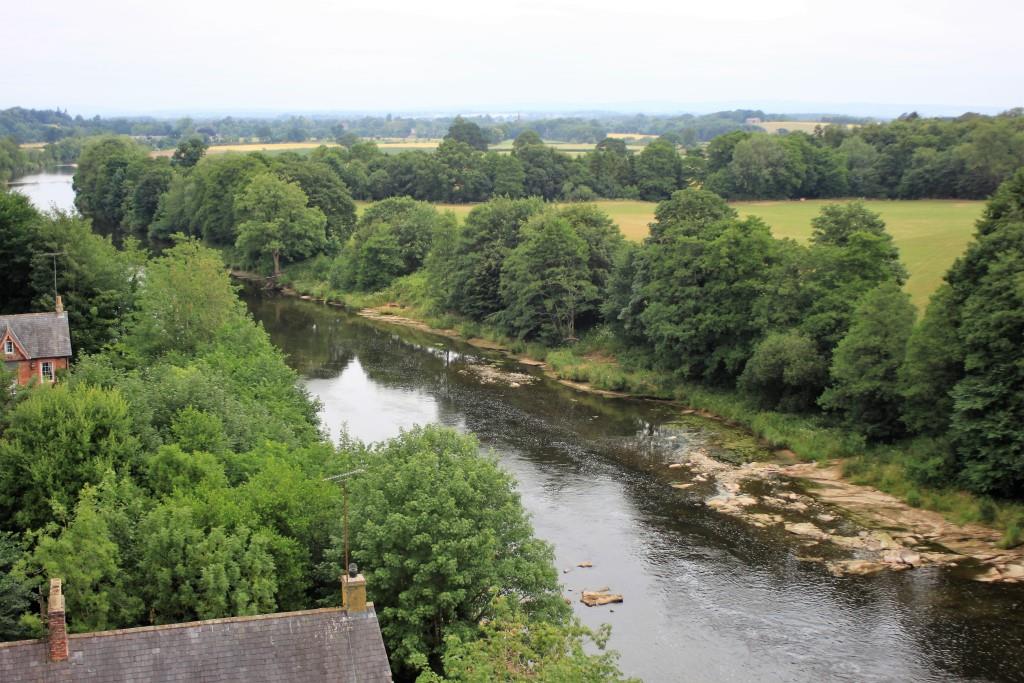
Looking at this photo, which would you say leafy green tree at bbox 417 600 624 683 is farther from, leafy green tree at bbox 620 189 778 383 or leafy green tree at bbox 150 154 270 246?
leafy green tree at bbox 150 154 270 246

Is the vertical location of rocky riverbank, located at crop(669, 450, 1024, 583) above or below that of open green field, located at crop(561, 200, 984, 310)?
below

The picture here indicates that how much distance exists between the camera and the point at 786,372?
5059 cm

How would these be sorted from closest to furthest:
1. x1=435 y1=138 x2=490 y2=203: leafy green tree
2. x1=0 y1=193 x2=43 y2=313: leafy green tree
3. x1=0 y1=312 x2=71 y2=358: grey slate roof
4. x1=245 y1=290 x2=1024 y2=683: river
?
x1=245 y1=290 x2=1024 y2=683: river
x1=0 y1=312 x2=71 y2=358: grey slate roof
x1=0 y1=193 x2=43 y2=313: leafy green tree
x1=435 y1=138 x2=490 y2=203: leafy green tree

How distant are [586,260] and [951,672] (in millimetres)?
42862

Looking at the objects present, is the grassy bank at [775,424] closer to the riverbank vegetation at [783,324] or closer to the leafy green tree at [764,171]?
the riverbank vegetation at [783,324]

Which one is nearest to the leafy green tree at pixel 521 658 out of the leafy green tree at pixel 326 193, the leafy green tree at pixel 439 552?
the leafy green tree at pixel 439 552

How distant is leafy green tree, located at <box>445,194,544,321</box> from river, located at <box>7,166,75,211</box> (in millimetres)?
68637

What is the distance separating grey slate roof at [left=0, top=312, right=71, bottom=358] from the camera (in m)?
44.6

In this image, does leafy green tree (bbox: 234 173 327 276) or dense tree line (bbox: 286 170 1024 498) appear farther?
leafy green tree (bbox: 234 173 327 276)

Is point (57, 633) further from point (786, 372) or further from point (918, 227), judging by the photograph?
point (918, 227)

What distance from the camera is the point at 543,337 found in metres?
69.2

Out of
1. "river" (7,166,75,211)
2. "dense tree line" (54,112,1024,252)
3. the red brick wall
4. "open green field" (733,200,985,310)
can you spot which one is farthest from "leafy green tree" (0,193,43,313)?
"river" (7,166,75,211)

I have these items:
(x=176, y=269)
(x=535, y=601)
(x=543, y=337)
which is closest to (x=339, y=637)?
(x=535, y=601)

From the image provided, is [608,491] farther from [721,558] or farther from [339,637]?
[339,637]
